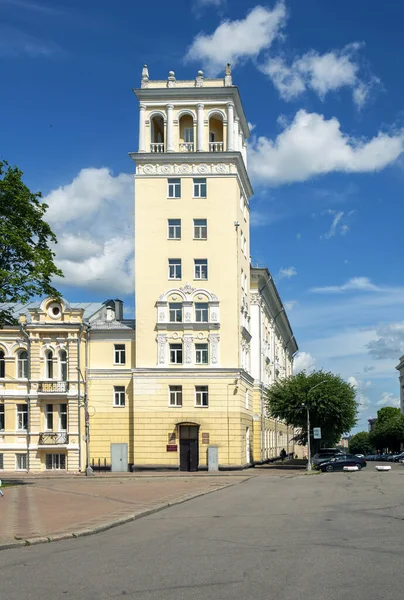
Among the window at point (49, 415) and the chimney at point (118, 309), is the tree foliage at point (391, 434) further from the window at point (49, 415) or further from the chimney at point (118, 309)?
the window at point (49, 415)

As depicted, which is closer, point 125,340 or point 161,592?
point 161,592

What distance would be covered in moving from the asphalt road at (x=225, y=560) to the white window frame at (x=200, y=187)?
36267 millimetres

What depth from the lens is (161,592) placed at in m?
9.19

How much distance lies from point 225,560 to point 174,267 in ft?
139

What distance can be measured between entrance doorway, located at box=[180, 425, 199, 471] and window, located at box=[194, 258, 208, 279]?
10608 mm

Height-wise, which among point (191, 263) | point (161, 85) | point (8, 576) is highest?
point (161, 85)

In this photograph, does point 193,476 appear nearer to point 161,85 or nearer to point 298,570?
point 161,85

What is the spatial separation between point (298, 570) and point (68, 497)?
1863 centimetres

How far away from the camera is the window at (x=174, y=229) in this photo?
53438 millimetres

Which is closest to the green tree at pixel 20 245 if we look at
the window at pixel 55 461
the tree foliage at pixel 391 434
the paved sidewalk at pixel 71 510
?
the paved sidewalk at pixel 71 510

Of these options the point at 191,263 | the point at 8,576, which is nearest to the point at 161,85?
the point at 191,263

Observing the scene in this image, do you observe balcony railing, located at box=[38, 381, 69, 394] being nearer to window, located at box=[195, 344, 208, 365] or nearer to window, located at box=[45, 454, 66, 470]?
window, located at box=[45, 454, 66, 470]

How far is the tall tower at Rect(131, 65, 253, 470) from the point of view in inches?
2055

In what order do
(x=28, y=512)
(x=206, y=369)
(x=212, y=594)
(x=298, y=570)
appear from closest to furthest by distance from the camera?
(x=212, y=594) < (x=298, y=570) < (x=28, y=512) < (x=206, y=369)
